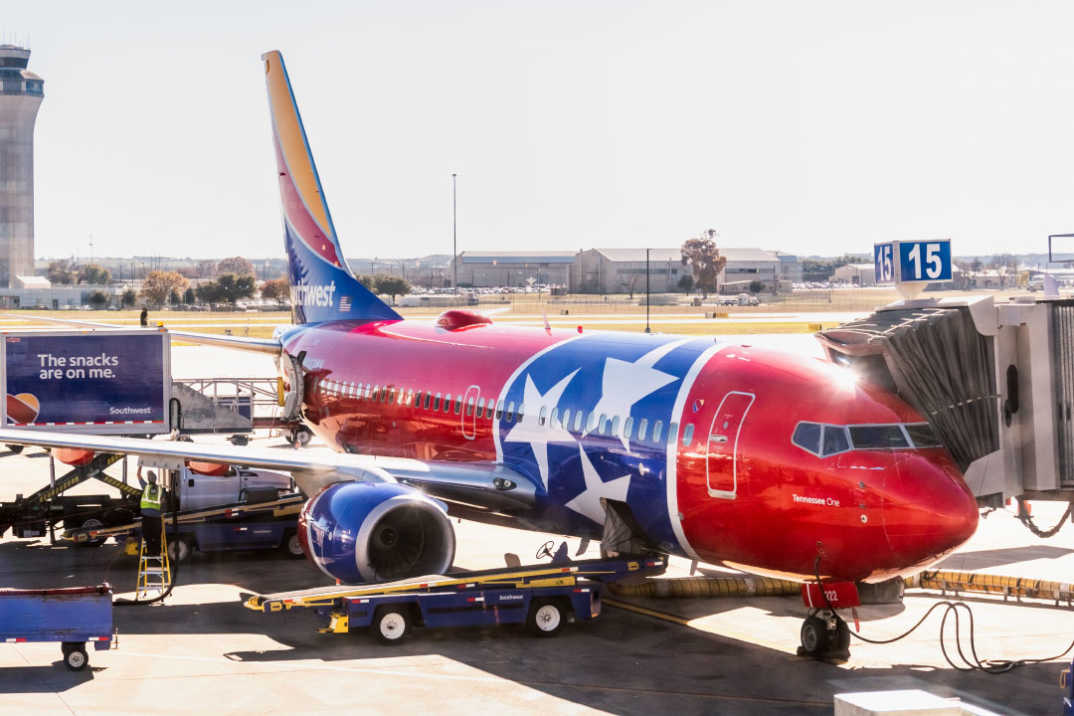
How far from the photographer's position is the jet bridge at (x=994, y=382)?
1741 centimetres

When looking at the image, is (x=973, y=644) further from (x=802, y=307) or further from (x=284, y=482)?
(x=802, y=307)

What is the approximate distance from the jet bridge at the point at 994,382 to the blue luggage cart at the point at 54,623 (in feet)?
32.2

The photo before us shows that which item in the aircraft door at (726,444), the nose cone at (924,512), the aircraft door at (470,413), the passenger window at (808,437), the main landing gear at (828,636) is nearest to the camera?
the nose cone at (924,512)

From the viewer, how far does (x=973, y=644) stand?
1842 centimetres

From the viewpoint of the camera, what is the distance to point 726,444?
710 inches

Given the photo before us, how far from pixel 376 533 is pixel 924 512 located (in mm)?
7572

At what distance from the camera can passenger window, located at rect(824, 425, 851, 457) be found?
1692 cm

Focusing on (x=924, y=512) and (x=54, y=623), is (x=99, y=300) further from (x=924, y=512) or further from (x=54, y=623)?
(x=924, y=512)

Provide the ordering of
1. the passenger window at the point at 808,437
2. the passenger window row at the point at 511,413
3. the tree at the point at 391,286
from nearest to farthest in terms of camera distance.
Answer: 1. the passenger window at the point at 808,437
2. the passenger window row at the point at 511,413
3. the tree at the point at 391,286

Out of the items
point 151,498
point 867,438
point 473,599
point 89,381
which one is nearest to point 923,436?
point 867,438

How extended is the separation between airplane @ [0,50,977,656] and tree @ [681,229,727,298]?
163m

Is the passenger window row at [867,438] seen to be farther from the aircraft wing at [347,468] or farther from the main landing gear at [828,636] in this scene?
the aircraft wing at [347,468]

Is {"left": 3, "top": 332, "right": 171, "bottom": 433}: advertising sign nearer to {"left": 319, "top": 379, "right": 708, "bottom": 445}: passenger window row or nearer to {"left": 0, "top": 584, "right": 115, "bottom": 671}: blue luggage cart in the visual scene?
{"left": 319, "top": 379, "right": 708, "bottom": 445}: passenger window row

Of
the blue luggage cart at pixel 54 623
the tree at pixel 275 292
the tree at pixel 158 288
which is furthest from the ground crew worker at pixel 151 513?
the tree at pixel 275 292
